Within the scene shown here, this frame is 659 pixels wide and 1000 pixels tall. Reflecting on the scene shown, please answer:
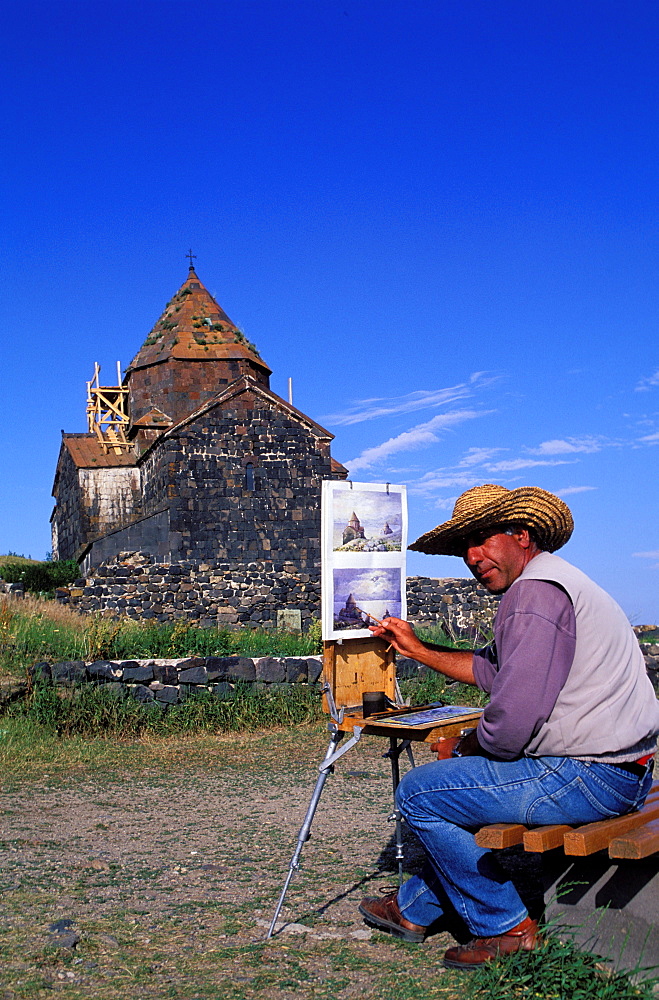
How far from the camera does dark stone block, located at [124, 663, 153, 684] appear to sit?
9539mm

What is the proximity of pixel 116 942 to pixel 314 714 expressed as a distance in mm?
6016

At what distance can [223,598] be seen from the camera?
2016cm

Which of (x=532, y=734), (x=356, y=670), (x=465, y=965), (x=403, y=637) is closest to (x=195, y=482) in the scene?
(x=356, y=670)

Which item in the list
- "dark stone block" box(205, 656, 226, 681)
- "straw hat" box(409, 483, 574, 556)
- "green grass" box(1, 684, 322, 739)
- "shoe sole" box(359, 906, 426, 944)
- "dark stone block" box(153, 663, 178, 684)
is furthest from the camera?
"dark stone block" box(205, 656, 226, 681)

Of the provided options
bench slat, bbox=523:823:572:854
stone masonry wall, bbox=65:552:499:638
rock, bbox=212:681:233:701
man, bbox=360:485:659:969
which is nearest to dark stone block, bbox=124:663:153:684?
rock, bbox=212:681:233:701

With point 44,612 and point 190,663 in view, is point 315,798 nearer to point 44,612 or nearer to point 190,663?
point 190,663

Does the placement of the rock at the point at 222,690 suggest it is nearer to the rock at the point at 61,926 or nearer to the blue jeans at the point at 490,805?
the rock at the point at 61,926

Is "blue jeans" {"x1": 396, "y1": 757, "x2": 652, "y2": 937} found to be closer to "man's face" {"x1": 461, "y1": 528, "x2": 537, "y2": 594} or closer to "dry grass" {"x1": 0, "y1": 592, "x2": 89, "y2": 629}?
"man's face" {"x1": 461, "y1": 528, "x2": 537, "y2": 594}

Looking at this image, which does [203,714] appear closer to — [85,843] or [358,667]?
[85,843]

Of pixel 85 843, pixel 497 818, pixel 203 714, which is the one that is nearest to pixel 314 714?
pixel 203 714

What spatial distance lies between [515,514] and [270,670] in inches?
266

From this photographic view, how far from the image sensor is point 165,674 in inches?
380

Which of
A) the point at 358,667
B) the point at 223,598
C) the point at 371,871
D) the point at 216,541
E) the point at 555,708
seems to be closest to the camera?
the point at 555,708

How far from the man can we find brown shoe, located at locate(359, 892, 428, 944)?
1.13 ft
